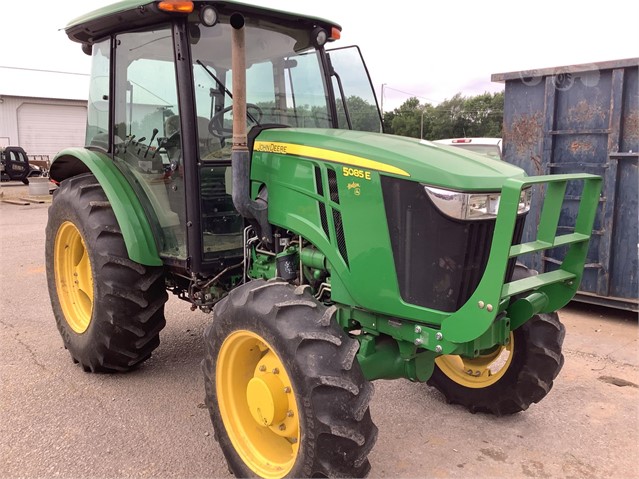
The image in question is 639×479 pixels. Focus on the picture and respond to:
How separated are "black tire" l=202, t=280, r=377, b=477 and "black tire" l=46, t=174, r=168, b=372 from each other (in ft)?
3.40

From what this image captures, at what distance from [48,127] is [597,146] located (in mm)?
28235

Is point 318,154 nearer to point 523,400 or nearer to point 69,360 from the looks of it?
point 523,400

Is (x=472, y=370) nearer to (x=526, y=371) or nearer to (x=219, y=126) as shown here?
(x=526, y=371)

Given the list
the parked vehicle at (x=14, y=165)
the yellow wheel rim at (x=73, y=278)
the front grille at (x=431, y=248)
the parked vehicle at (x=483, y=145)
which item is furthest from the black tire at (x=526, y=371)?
the parked vehicle at (x=14, y=165)

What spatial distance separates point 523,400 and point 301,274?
5.00ft

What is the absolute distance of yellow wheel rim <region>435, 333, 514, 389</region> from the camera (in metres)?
3.46

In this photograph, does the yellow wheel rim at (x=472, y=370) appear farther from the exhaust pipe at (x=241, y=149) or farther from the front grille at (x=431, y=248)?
the exhaust pipe at (x=241, y=149)

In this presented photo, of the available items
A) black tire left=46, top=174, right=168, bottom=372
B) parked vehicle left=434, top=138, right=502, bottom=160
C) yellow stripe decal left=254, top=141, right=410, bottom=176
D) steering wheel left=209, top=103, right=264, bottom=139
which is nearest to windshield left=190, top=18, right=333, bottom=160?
steering wheel left=209, top=103, right=264, bottom=139

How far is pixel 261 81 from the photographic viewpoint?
357 centimetres

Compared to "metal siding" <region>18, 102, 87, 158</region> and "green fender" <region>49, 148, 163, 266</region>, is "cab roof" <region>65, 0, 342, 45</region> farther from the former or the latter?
"metal siding" <region>18, 102, 87, 158</region>

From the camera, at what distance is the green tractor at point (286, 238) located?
2.44 m

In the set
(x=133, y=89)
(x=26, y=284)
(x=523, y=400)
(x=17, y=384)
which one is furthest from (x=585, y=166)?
(x=26, y=284)

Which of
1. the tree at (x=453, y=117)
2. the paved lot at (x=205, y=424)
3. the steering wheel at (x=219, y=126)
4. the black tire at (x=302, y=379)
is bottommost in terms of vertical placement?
the paved lot at (x=205, y=424)

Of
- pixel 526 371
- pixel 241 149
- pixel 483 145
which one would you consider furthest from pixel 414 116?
pixel 241 149
